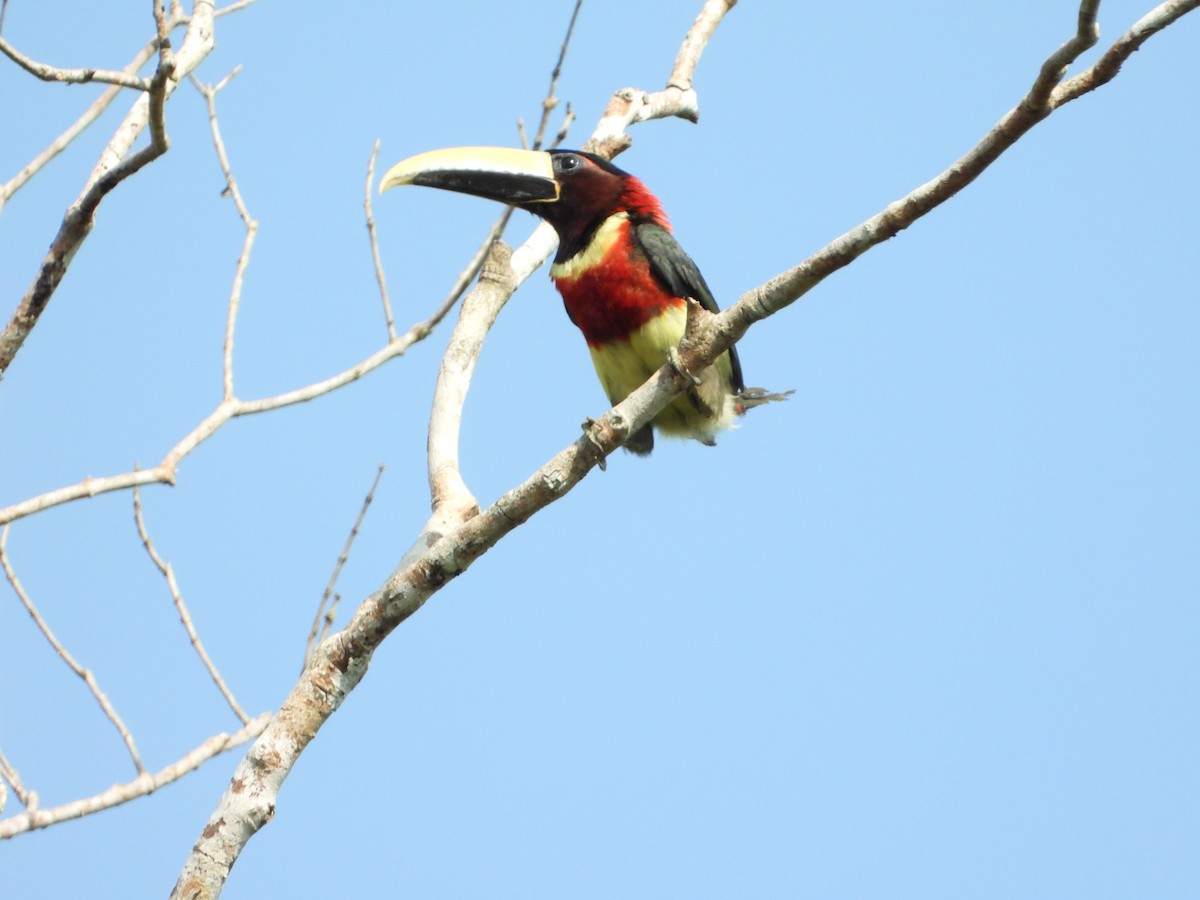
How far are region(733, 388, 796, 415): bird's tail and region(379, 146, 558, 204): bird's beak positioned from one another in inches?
50.2

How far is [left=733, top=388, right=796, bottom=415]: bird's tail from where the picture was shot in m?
6.00

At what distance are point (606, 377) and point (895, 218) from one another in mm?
2625

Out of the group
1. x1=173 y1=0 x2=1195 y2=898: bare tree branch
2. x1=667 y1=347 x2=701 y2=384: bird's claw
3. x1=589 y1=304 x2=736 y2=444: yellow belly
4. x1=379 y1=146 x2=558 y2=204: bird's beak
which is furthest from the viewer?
x1=379 y1=146 x2=558 y2=204: bird's beak

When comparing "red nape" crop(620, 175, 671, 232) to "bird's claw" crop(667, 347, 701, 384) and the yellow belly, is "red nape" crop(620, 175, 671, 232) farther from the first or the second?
"bird's claw" crop(667, 347, 701, 384)

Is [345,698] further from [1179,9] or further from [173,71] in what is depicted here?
[1179,9]

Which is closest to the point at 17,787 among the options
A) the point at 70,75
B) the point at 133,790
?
the point at 133,790

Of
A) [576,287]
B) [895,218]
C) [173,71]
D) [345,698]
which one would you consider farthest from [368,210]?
[895,218]

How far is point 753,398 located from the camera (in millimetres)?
6129

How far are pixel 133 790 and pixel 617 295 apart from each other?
279 cm

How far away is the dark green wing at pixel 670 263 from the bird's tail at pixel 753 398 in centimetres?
45

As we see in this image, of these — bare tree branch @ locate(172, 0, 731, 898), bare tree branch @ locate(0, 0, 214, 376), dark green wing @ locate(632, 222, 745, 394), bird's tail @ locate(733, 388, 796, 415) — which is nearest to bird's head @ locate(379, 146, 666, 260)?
dark green wing @ locate(632, 222, 745, 394)

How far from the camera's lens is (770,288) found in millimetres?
3676

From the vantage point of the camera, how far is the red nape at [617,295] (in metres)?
5.62

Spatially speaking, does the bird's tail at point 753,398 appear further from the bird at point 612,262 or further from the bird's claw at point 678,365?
the bird's claw at point 678,365
